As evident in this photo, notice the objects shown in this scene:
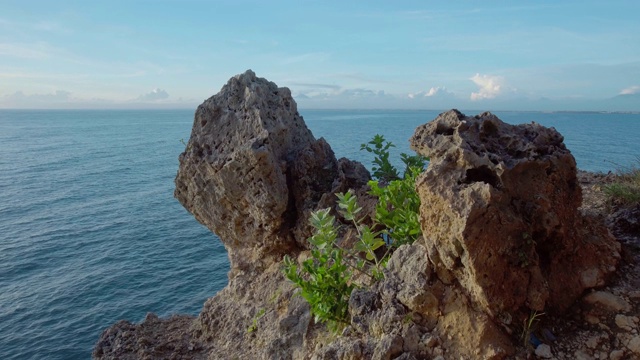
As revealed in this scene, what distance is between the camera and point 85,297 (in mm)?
21719

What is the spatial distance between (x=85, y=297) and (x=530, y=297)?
20.1 metres

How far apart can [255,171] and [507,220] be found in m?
5.77

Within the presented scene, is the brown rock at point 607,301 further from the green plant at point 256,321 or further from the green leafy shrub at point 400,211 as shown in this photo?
the green plant at point 256,321

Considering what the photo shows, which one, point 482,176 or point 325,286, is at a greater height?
point 482,176

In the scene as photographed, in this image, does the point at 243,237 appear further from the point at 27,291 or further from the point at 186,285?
the point at 27,291

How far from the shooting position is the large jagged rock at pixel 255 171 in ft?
35.9

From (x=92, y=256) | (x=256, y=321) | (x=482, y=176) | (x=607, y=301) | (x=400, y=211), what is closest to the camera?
(x=607, y=301)

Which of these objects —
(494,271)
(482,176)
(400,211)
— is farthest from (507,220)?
(400,211)

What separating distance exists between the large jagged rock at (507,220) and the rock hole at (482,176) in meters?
0.01

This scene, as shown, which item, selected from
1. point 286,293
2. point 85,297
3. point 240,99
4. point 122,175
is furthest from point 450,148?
point 122,175

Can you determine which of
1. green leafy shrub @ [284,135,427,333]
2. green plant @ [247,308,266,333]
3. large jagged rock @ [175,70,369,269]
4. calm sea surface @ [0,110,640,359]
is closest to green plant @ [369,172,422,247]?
green leafy shrub @ [284,135,427,333]

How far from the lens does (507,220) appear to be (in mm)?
6512

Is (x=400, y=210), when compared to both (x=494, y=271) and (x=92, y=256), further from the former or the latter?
(x=92, y=256)

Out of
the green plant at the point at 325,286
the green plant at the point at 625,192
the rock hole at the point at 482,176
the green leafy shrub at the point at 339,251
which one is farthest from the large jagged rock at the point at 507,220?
the green plant at the point at 625,192
